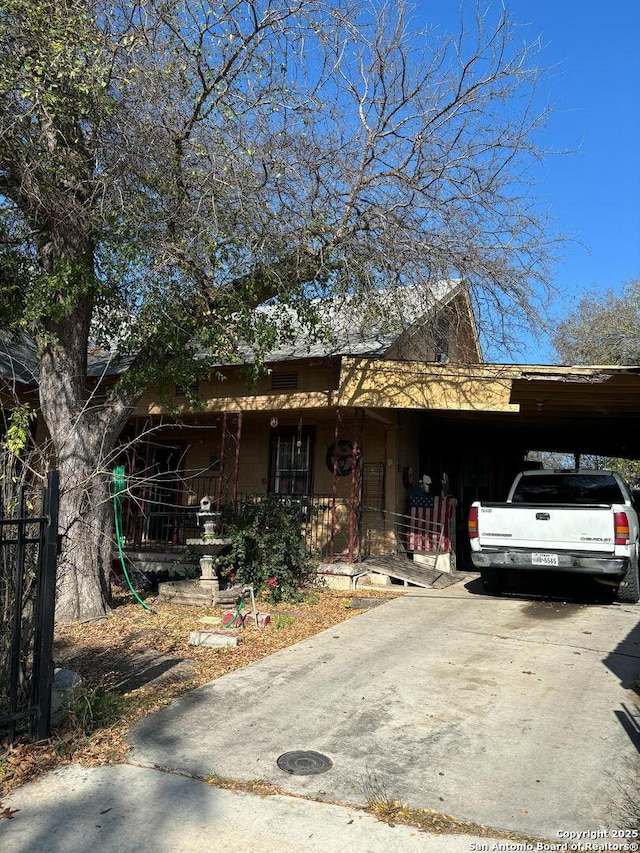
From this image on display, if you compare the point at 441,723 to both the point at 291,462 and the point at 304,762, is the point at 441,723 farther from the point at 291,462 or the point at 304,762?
the point at 291,462

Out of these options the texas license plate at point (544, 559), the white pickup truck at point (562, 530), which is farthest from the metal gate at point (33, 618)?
the texas license plate at point (544, 559)

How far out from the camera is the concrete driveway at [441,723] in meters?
3.92

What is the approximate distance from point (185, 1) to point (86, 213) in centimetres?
275

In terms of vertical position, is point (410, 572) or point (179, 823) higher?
point (410, 572)

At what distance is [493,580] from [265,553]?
3.61 m

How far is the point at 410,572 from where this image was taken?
11.4 meters

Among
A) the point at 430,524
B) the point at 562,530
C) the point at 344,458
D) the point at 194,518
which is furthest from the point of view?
the point at 194,518

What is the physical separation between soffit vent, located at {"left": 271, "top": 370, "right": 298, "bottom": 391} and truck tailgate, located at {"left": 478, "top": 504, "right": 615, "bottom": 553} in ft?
14.1

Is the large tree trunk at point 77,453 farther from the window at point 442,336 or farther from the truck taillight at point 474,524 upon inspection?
the window at point 442,336

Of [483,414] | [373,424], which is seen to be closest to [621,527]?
[483,414]

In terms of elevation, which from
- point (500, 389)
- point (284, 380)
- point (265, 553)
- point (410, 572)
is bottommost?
point (410, 572)

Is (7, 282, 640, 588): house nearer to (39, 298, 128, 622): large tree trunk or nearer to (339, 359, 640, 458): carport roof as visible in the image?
(339, 359, 640, 458): carport roof

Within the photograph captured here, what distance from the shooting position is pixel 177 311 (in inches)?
324

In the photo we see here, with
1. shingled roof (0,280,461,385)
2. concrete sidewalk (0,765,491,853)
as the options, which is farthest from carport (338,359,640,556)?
concrete sidewalk (0,765,491,853)
